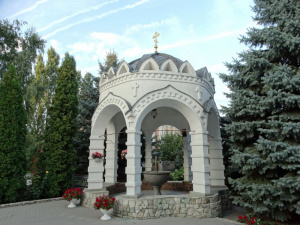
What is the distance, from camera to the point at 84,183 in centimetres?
1062

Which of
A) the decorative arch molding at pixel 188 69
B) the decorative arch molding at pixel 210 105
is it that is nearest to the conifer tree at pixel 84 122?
the decorative arch molding at pixel 188 69

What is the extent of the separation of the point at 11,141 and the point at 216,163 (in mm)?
7958

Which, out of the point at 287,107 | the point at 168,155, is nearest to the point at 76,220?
the point at 287,107

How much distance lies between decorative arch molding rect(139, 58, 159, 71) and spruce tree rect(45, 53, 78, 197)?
14.9 ft

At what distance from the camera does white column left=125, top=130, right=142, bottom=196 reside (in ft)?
19.4

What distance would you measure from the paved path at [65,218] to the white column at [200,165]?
905 mm

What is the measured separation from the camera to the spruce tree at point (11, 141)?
24.9ft

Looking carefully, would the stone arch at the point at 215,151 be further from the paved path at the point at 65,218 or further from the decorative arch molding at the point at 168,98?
the paved path at the point at 65,218

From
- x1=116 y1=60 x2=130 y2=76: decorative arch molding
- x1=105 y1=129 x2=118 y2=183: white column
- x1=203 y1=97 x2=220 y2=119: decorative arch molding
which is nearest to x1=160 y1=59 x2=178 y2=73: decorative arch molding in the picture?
x1=116 y1=60 x2=130 y2=76: decorative arch molding

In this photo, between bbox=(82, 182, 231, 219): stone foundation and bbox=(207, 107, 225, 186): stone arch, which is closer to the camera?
bbox=(82, 182, 231, 219): stone foundation

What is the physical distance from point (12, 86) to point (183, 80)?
270 inches

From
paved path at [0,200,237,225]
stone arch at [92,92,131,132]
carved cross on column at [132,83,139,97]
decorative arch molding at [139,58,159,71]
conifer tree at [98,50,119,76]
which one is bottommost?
paved path at [0,200,237,225]

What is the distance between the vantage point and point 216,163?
792 cm

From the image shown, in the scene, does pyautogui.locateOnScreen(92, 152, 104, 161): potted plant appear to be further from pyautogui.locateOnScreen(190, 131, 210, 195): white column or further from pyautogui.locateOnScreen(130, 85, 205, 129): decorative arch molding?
pyautogui.locateOnScreen(190, 131, 210, 195): white column
